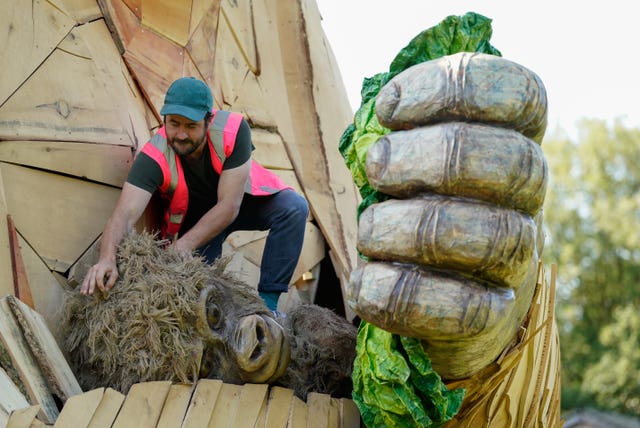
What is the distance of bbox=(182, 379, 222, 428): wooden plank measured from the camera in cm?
218

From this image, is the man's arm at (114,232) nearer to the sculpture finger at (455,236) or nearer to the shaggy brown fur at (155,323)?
the shaggy brown fur at (155,323)

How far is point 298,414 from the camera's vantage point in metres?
2.31

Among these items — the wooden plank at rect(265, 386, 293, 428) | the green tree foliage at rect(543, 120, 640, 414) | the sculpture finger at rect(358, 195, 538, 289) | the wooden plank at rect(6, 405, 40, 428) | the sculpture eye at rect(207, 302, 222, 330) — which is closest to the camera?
the sculpture finger at rect(358, 195, 538, 289)

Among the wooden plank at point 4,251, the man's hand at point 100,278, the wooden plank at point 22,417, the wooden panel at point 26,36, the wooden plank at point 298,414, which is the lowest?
the wooden plank at point 298,414

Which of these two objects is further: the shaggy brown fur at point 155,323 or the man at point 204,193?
the man at point 204,193

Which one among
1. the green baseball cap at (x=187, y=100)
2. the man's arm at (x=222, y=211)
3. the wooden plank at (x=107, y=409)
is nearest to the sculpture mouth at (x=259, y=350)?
the wooden plank at (x=107, y=409)

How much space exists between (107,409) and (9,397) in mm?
206

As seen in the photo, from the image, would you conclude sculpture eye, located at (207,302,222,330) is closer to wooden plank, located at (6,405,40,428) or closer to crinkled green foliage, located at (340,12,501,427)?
crinkled green foliage, located at (340,12,501,427)

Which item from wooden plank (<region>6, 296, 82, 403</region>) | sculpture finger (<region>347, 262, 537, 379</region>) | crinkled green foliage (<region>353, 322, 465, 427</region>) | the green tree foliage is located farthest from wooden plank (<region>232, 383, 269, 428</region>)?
the green tree foliage

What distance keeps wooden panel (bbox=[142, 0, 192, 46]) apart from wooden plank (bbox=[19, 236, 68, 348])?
901 mm

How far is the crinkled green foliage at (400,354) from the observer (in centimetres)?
207

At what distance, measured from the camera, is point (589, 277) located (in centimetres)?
1789

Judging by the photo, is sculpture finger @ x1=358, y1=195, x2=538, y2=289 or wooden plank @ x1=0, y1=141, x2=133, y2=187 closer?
sculpture finger @ x1=358, y1=195, x2=538, y2=289

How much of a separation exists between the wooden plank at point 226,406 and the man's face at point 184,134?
2.49 feet
